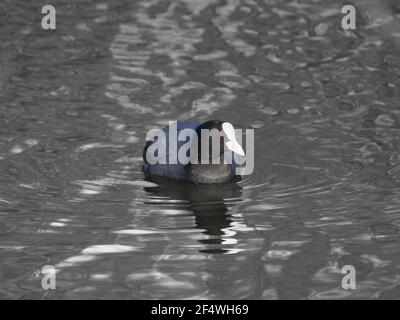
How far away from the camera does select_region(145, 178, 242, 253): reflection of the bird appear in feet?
25.9

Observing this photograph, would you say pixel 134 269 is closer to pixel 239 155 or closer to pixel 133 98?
pixel 239 155

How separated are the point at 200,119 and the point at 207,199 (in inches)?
55.9

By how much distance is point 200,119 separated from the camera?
9828mm

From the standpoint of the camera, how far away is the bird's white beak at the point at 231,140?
8.64 metres

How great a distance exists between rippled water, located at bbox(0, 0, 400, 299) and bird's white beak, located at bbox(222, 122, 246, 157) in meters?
0.32

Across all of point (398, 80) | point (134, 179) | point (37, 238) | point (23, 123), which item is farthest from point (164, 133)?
point (398, 80)
